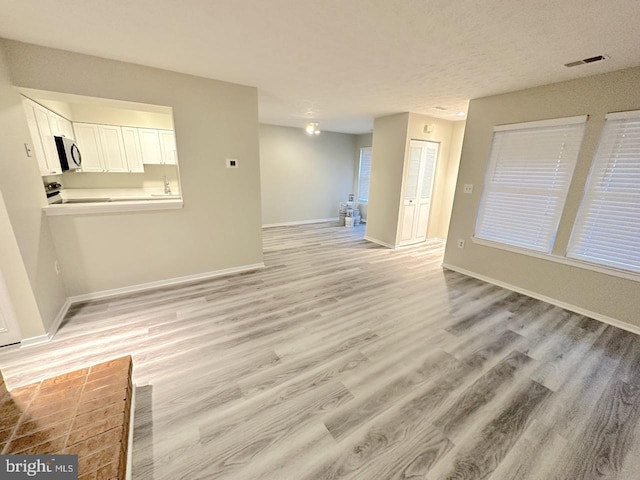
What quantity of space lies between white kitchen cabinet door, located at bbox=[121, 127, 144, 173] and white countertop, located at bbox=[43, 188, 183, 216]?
0.49 metres

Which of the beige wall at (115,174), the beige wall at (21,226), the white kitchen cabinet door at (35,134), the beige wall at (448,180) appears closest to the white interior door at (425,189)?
the beige wall at (448,180)

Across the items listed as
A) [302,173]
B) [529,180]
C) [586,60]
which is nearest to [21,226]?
[586,60]

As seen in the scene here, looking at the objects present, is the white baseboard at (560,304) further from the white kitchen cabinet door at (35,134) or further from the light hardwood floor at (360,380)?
the white kitchen cabinet door at (35,134)

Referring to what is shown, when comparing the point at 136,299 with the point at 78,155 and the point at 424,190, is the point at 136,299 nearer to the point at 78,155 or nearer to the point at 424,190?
the point at 78,155

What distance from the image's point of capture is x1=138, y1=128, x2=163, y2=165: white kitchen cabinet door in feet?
14.8

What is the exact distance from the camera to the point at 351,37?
78.7 inches

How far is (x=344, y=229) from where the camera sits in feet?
22.0

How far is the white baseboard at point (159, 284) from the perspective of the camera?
2.86m

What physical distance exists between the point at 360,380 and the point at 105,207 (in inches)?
125

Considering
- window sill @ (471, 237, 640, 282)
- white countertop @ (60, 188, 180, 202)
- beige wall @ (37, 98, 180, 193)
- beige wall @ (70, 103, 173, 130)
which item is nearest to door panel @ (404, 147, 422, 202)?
window sill @ (471, 237, 640, 282)

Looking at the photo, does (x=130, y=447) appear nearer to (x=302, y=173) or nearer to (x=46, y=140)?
(x=46, y=140)

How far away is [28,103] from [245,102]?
2311 millimetres

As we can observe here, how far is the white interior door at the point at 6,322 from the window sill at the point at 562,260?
523 cm

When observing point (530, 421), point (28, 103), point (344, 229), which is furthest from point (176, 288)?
point (344, 229)
